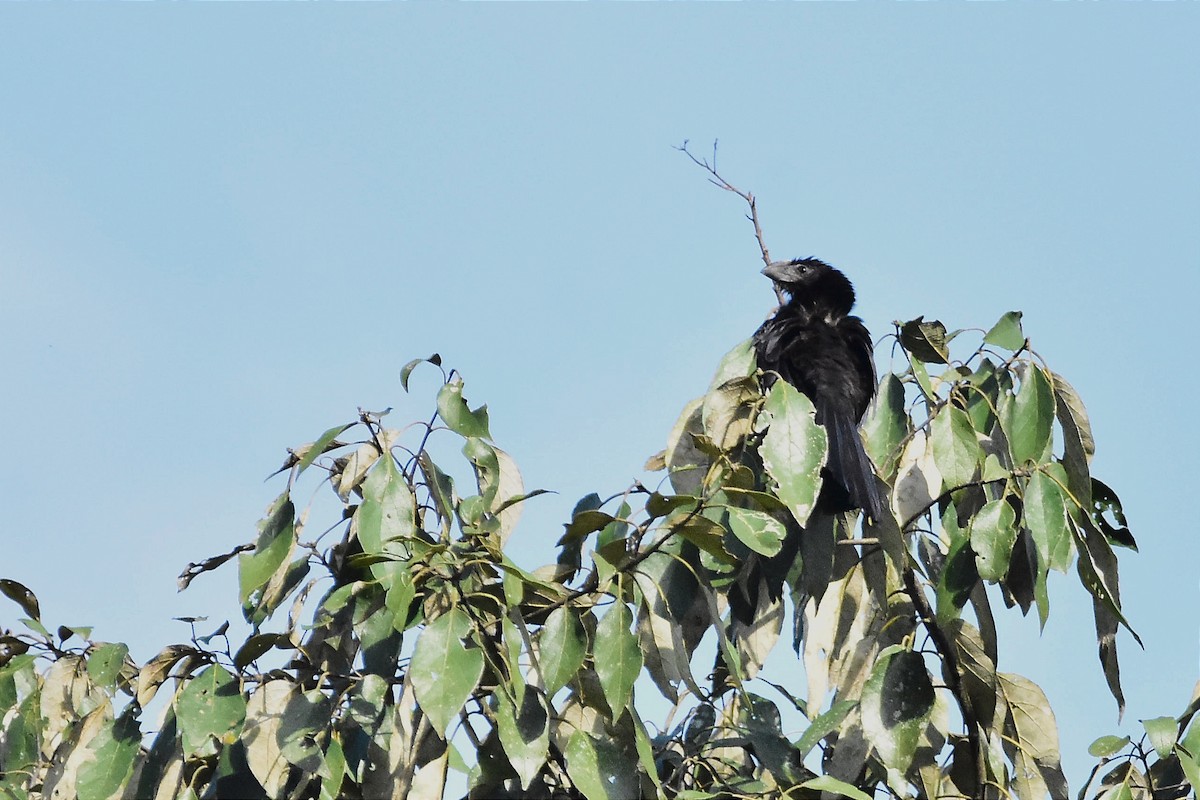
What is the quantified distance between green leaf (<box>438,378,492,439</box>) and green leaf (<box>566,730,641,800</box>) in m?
0.77

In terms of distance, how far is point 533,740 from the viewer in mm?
2658

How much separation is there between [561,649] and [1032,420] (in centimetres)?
129

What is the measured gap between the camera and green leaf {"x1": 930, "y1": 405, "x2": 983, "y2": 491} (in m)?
3.04

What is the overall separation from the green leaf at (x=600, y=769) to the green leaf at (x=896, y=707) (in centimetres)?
57

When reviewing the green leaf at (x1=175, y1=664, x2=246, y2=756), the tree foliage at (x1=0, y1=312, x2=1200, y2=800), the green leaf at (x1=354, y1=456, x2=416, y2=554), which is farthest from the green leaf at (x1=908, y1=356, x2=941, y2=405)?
the green leaf at (x1=175, y1=664, x2=246, y2=756)

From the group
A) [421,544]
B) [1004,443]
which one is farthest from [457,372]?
[1004,443]

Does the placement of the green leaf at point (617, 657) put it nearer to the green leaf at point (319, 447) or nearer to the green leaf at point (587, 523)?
the green leaf at point (587, 523)

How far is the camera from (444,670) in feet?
7.86

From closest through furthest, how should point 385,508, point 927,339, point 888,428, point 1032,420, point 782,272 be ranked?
point 385,508 → point 1032,420 → point 888,428 → point 927,339 → point 782,272

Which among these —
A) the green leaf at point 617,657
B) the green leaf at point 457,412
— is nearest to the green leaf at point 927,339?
the green leaf at point 457,412

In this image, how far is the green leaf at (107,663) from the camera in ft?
9.68

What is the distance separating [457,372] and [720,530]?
2.77 ft

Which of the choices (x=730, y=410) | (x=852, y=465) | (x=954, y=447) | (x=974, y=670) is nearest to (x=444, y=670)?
(x=730, y=410)

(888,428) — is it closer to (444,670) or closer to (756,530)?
(756,530)
